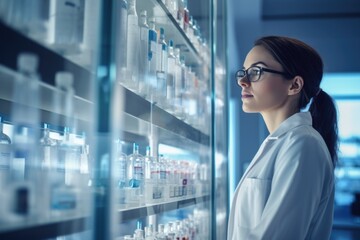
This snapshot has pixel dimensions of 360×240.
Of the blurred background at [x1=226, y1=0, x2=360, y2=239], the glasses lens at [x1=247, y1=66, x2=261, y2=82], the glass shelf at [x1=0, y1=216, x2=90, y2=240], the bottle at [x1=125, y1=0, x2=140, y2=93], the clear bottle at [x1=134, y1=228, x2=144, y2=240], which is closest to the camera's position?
the glass shelf at [x1=0, y1=216, x2=90, y2=240]

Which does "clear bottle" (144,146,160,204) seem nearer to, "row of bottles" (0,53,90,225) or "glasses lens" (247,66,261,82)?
"row of bottles" (0,53,90,225)

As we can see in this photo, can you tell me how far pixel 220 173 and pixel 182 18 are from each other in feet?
3.70

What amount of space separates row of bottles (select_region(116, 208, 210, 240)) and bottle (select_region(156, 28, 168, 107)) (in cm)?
57

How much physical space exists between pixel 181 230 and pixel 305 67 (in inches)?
44.2

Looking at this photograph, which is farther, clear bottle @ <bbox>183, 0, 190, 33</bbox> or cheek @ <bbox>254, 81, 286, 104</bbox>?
clear bottle @ <bbox>183, 0, 190, 33</bbox>

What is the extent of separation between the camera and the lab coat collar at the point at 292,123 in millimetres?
1746

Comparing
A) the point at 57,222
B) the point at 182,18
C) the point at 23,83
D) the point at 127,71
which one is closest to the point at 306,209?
the point at 127,71

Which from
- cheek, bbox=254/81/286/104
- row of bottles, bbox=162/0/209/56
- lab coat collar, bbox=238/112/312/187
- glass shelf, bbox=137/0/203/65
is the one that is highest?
row of bottles, bbox=162/0/209/56

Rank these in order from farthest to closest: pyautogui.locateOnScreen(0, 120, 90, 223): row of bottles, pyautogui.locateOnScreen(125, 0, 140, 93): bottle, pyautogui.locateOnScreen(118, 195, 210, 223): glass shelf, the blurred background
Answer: the blurred background, pyautogui.locateOnScreen(125, 0, 140, 93): bottle, pyautogui.locateOnScreen(118, 195, 210, 223): glass shelf, pyautogui.locateOnScreen(0, 120, 90, 223): row of bottles

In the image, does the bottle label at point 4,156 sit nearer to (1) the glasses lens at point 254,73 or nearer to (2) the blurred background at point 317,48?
(1) the glasses lens at point 254,73

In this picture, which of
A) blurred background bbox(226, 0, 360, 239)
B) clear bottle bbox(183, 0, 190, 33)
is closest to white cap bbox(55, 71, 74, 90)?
clear bottle bbox(183, 0, 190, 33)

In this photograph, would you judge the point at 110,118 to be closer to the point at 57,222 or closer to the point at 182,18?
the point at 57,222

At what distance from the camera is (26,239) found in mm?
846

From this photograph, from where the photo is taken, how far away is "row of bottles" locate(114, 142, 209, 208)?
1.66 m
